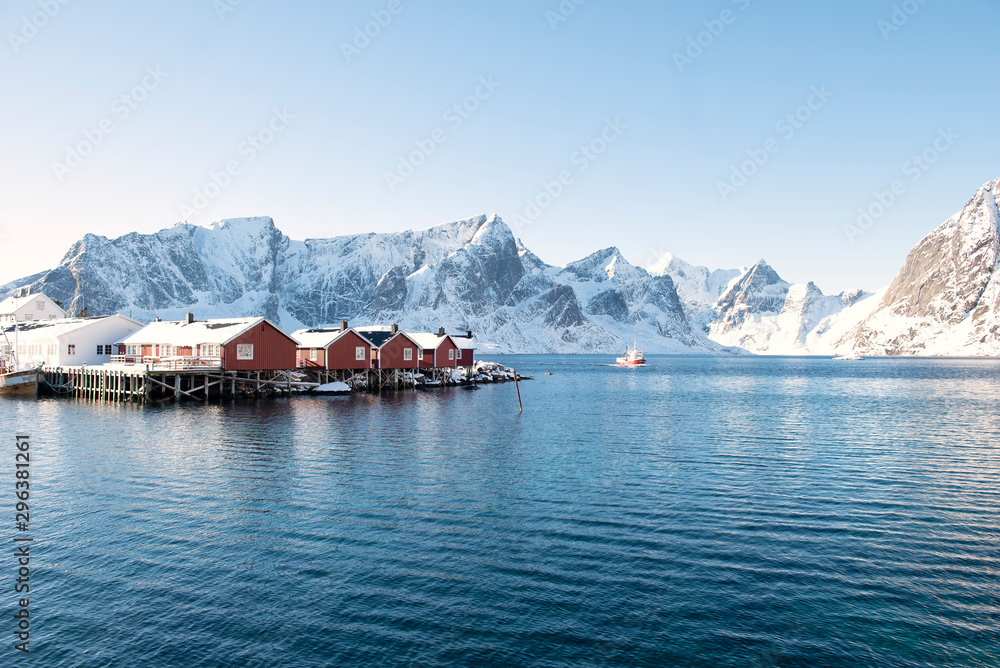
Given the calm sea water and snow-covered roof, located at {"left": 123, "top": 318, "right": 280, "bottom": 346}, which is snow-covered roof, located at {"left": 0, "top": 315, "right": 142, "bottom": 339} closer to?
snow-covered roof, located at {"left": 123, "top": 318, "right": 280, "bottom": 346}

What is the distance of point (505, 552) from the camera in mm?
19797

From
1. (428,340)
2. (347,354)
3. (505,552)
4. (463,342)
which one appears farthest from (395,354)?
(505,552)

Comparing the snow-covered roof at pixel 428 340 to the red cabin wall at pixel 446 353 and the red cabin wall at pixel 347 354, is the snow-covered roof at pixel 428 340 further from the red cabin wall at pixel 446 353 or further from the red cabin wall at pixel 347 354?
the red cabin wall at pixel 347 354

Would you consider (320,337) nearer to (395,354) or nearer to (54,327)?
(395,354)

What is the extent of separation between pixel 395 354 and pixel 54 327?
4576 centimetres

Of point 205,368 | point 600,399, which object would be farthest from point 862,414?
point 205,368

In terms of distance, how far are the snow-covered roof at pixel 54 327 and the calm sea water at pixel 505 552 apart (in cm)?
4638

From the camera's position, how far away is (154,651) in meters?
13.7

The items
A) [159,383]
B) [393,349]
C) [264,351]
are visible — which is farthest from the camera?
[393,349]

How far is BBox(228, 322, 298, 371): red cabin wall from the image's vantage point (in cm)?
6962

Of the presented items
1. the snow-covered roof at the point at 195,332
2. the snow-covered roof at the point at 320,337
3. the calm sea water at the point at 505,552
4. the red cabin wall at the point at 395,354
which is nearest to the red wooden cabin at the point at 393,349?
the red cabin wall at the point at 395,354

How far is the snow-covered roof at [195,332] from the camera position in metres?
70.1

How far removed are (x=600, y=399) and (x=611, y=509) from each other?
55.2m

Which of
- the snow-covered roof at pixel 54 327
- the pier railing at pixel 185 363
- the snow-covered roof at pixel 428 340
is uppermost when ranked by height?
the snow-covered roof at pixel 54 327
